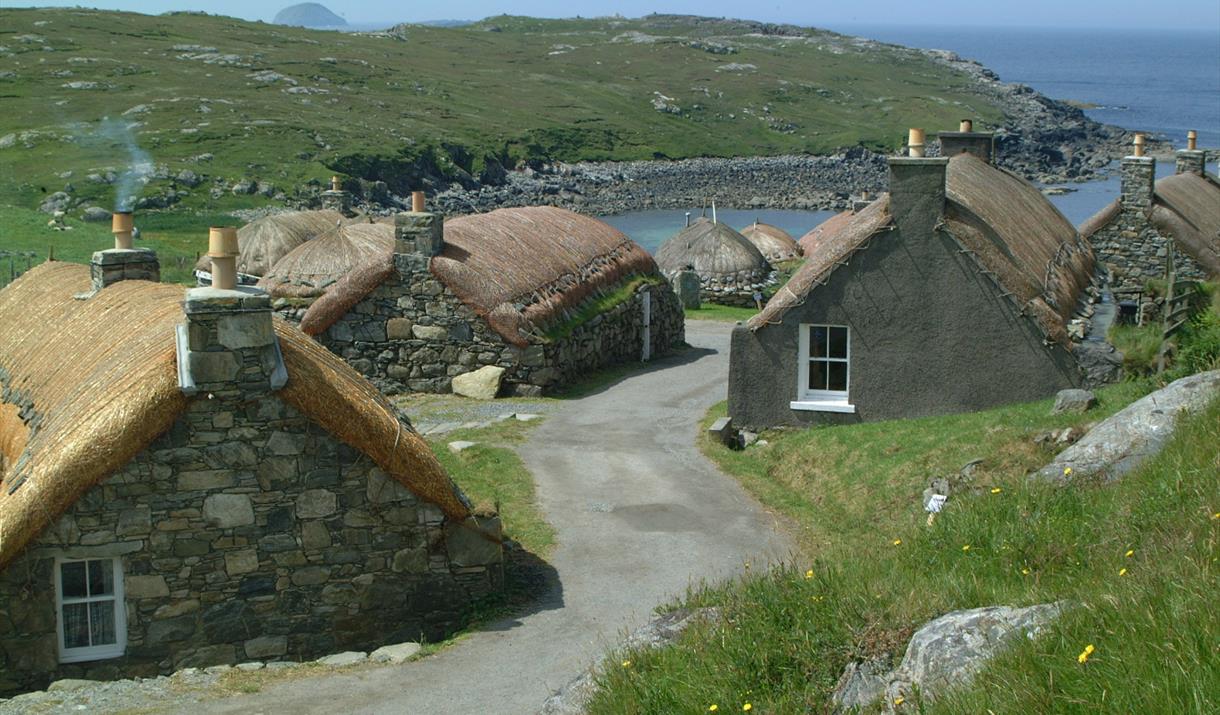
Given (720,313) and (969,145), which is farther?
(720,313)

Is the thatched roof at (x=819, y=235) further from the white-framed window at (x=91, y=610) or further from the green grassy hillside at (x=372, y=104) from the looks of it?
the green grassy hillside at (x=372, y=104)

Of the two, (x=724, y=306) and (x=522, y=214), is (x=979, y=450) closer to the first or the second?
(x=522, y=214)

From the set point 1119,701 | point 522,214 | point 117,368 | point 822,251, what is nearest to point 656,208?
point 522,214

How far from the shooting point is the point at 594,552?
A: 16344 millimetres

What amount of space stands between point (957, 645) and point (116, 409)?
8669 mm

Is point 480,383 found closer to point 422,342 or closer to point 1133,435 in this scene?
point 422,342

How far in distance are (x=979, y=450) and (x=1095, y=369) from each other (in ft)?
12.0

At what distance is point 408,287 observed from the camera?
25.3 metres

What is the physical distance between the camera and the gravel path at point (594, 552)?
480 inches

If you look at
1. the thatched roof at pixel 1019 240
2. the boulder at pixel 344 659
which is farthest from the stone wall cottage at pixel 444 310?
the boulder at pixel 344 659

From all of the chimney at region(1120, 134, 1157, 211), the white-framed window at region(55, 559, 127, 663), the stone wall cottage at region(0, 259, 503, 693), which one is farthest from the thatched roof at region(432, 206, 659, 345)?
the white-framed window at region(55, 559, 127, 663)

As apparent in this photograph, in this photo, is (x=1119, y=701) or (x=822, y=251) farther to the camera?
(x=822, y=251)

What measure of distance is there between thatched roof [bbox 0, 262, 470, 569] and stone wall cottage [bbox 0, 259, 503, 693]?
0.08 ft

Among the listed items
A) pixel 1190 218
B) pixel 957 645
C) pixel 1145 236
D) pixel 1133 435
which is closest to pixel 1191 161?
pixel 1190 218
